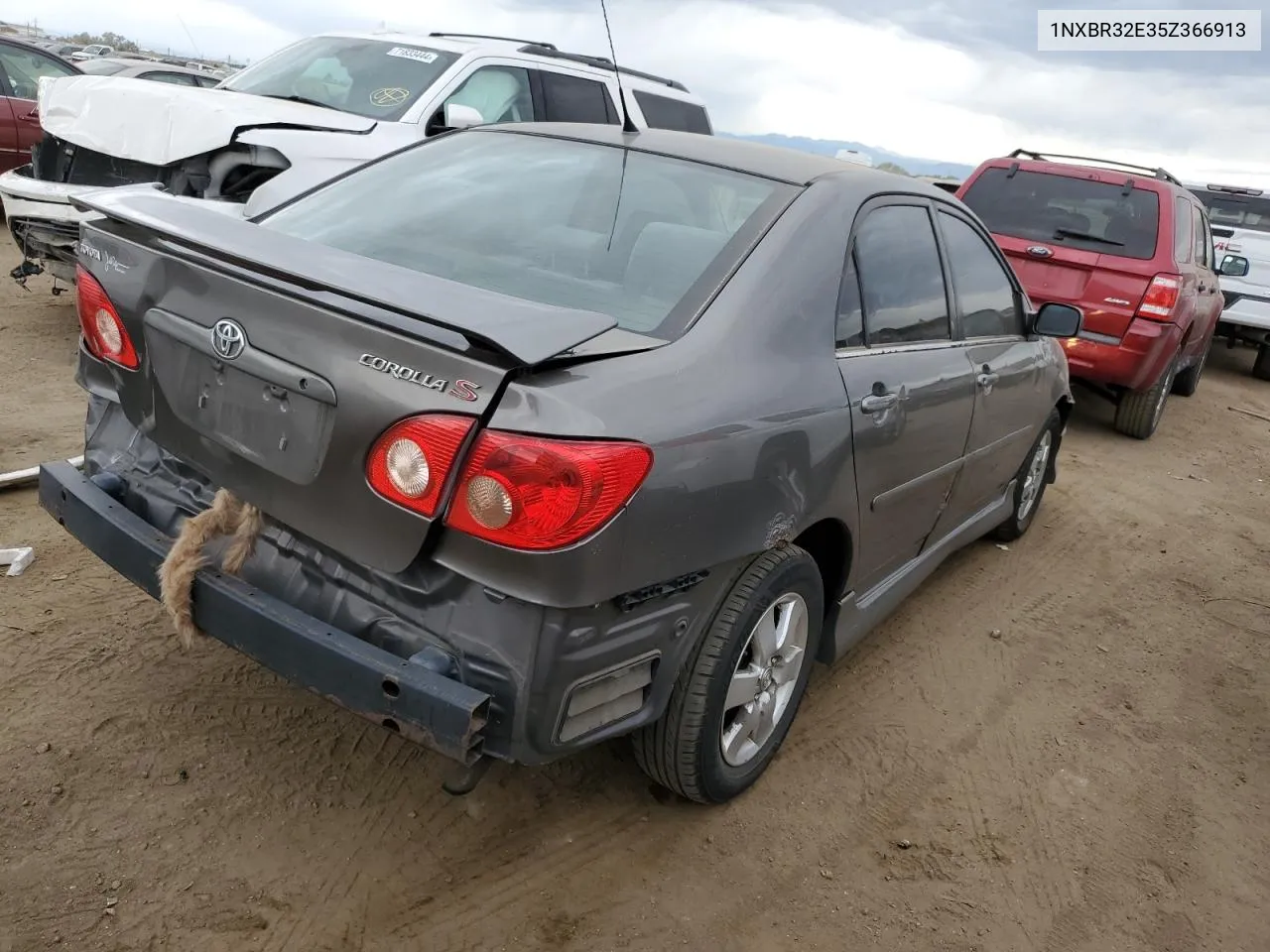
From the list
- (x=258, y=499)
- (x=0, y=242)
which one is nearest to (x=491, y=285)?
(x=258, y=499)

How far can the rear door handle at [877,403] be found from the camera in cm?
272

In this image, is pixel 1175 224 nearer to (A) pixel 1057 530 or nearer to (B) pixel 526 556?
(A) pixel 1057 530

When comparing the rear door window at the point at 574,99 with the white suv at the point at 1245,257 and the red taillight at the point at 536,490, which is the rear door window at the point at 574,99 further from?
the white suv at the point at 1245,257

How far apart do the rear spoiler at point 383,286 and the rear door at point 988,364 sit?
1.96 m

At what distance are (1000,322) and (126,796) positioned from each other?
332 centimetres

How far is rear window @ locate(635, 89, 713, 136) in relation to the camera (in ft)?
25.3

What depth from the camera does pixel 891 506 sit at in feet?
10.1

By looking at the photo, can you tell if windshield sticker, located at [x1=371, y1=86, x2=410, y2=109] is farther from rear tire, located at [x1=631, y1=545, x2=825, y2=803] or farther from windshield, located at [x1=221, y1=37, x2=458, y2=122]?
rear tire, located at [x1=631, y1=545, x2=825, y2=803]

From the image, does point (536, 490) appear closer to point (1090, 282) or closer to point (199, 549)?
point (199, 549)

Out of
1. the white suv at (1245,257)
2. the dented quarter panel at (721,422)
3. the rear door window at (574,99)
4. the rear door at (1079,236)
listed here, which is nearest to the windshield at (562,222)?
Answer: the dented quarter panel at (721,422)

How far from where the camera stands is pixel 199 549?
7.55 ft

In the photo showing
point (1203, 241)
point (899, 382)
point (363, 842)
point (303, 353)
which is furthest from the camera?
point (1203, 241)

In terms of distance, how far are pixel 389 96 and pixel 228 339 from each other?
4.52 m

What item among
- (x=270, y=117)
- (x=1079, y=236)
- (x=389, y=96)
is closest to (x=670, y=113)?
(x=389, y=96)
